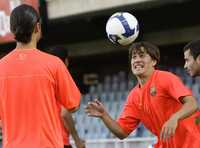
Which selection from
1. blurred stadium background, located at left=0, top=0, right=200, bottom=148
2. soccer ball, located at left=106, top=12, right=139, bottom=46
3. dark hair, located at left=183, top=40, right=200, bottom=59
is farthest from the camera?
blurred stadium background, located at left=0, top=0, right=200, bottom=148

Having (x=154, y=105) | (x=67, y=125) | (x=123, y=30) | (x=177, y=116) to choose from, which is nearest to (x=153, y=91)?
(x=154, y=105)

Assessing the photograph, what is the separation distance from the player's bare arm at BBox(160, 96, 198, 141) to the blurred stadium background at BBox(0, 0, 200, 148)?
514 centimetres

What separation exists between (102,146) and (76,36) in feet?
15.0

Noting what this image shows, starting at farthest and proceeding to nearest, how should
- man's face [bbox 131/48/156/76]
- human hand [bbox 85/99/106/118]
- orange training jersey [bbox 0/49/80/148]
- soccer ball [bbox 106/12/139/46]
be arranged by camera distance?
soccer ball [bbox 106/12/139/46] → man's face [bbox 131/48/156/76] → human hand [bbox 85/99/106/118] → orange training jersey [bbox 0/49/80/148]

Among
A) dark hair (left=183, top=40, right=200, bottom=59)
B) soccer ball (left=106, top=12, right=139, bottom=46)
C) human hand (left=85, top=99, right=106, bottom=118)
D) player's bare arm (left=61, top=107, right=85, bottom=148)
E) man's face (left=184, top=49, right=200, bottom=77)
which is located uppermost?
soccer ball (left=106, top=12, right=139, bottom=46)

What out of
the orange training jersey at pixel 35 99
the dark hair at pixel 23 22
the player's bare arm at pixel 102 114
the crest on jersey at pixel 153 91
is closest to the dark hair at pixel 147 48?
the crest on jersey at pixel 153 91

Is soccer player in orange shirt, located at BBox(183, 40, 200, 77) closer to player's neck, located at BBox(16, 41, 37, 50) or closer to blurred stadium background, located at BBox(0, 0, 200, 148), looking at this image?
player's neck, located at BBox(16, 41, 37, 50)

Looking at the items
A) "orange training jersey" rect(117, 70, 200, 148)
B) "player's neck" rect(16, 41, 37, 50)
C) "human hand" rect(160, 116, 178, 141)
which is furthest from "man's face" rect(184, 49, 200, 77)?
"player's neck" rect(16, 41, 37, 50)

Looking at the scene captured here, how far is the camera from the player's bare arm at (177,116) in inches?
163

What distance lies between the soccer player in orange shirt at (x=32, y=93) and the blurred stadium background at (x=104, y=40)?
596 centimetres

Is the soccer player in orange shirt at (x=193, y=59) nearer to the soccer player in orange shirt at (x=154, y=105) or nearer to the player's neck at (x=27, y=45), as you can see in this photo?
the soccer player in orange shirt at (x=154, y=105)

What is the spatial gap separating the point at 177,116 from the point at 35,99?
3.66 feet

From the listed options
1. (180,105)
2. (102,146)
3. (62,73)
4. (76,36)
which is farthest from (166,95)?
(76,36)

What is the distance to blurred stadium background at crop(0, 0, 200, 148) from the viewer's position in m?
11.2
